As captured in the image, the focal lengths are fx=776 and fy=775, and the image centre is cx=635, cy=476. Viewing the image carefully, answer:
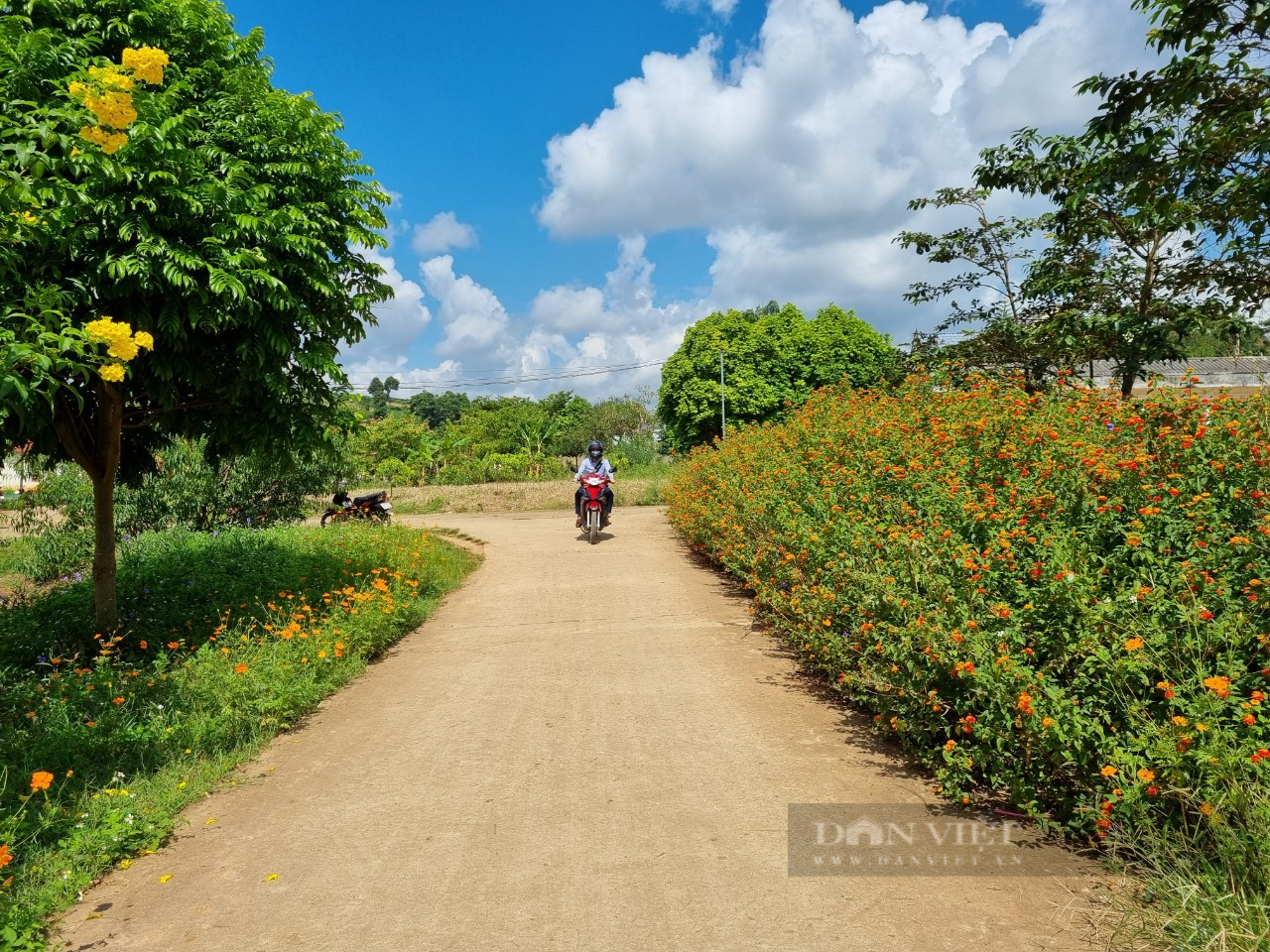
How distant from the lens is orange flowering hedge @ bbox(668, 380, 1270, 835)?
2.87 metres

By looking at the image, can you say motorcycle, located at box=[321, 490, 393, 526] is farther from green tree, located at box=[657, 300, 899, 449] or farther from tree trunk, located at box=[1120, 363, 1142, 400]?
green tree, located at box=[657, 300, 899, 449]

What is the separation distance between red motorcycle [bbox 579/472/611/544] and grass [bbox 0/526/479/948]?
10.2 ft

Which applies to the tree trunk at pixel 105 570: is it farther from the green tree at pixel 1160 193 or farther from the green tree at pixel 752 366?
the green tree at pixel 752 366

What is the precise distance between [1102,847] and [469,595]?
22.8 ft

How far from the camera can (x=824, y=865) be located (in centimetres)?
307

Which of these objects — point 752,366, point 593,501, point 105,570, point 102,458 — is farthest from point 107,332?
point 752,366

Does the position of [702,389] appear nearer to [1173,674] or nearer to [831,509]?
[831,509]

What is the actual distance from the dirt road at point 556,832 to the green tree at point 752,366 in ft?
103

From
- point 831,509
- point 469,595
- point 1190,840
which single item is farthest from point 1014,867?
point 469,595

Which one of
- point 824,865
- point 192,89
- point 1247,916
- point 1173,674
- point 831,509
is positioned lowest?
point 824,865

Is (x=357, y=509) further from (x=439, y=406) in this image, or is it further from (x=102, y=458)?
(x=439, y=406)

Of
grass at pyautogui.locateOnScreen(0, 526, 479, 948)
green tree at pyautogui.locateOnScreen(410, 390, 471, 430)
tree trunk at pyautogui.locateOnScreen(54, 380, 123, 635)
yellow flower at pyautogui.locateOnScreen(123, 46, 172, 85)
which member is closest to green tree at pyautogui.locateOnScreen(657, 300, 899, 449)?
grass at pyautogui.locateOnScreen(0, 526, 479, 948)

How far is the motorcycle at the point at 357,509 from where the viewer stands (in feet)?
48.8

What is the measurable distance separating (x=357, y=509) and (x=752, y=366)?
25.9 metres
